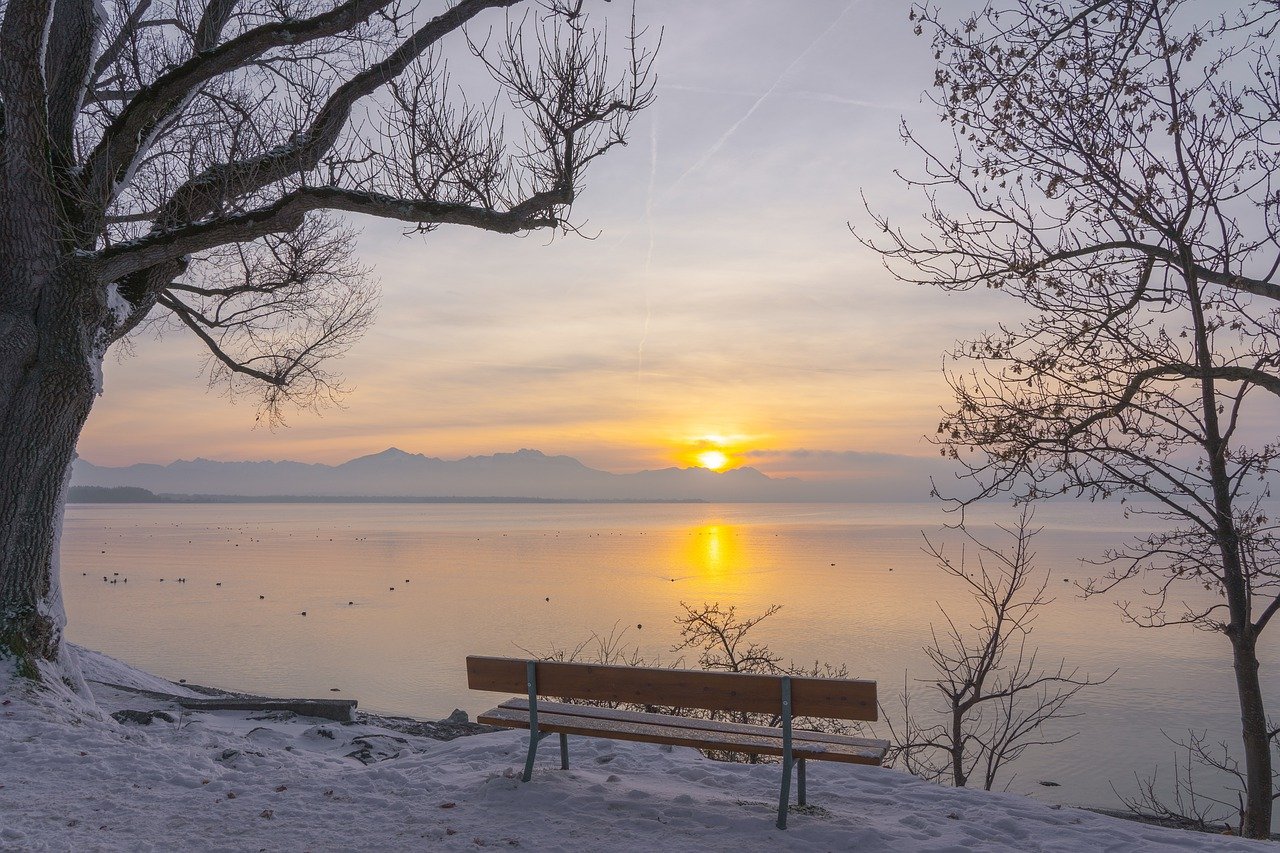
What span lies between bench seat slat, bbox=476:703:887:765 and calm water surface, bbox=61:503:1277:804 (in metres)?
1.36

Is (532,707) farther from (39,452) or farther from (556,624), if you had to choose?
(556,624)

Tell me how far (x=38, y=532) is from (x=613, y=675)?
5638 millimetres

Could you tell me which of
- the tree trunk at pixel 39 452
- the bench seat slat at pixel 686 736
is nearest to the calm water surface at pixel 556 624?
the bench seat slat at pixel 686 736

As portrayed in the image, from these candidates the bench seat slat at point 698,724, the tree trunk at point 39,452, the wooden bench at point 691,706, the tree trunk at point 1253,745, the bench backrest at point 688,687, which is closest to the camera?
the bench backrest at point 688,687

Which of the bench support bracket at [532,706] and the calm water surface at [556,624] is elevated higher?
the bench support bracket at [532,706]

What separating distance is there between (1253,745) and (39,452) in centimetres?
1086

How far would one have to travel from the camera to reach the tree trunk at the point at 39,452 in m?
7.65

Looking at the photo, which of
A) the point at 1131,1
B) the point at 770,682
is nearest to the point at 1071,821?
the point at 770,682

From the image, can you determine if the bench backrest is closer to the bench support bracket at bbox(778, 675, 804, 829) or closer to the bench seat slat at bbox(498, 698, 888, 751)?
the bench support bracket at bbox(778, 675, 804, 829)

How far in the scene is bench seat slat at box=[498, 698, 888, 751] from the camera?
571cm

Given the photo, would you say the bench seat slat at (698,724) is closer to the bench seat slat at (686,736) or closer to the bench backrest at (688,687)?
the bench seat slat at (686,736)

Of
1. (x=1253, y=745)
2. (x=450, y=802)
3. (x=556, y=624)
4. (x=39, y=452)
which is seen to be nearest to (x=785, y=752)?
(x=450, y=802)

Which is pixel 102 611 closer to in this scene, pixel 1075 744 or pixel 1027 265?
pixel 1075 744

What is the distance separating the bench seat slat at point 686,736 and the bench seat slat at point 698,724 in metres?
0.05
